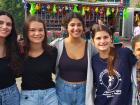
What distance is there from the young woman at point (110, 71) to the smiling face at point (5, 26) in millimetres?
1007

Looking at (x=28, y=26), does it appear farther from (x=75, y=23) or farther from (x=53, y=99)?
(x=53, y=99)

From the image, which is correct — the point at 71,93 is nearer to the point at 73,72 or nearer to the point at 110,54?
the point at 73,72

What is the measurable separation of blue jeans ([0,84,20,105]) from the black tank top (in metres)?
0.60

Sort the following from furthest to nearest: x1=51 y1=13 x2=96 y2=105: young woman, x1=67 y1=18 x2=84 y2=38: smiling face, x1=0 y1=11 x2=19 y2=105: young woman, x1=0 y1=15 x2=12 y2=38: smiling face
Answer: x1=67 y1=18 x2=84 y2=38: smiling face → x1=51 y1=13 x2=96 y2=105: young woman → x1=0 y1=15 x2=12 y2=38: smiling face → x1=0 y1=11 x2=19 y2=105: young woman

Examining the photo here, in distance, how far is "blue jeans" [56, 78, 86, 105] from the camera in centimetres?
411

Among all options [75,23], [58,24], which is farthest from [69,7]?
[75,23]

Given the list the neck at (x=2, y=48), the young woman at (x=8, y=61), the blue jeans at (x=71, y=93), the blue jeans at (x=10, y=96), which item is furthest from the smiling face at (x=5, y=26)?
the blue jeans at (x=71, y=93)

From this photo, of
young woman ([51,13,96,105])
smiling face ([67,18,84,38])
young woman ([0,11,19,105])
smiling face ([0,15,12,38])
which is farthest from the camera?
smiling face ([67,18,84,38])

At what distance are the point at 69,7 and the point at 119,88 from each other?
1021cm

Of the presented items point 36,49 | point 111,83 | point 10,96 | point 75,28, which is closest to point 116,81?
point 111,83

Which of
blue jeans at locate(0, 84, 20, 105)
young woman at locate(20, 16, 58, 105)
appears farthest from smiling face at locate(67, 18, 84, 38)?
blue jeans at locate(0, 84, 20, 105)

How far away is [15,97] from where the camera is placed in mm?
3957

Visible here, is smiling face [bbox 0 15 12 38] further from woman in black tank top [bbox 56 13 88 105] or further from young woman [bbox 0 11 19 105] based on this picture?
woman in black tank top [bbox 56 13 88 105]

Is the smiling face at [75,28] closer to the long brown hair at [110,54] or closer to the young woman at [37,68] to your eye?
the long brown hair at [110,54]
